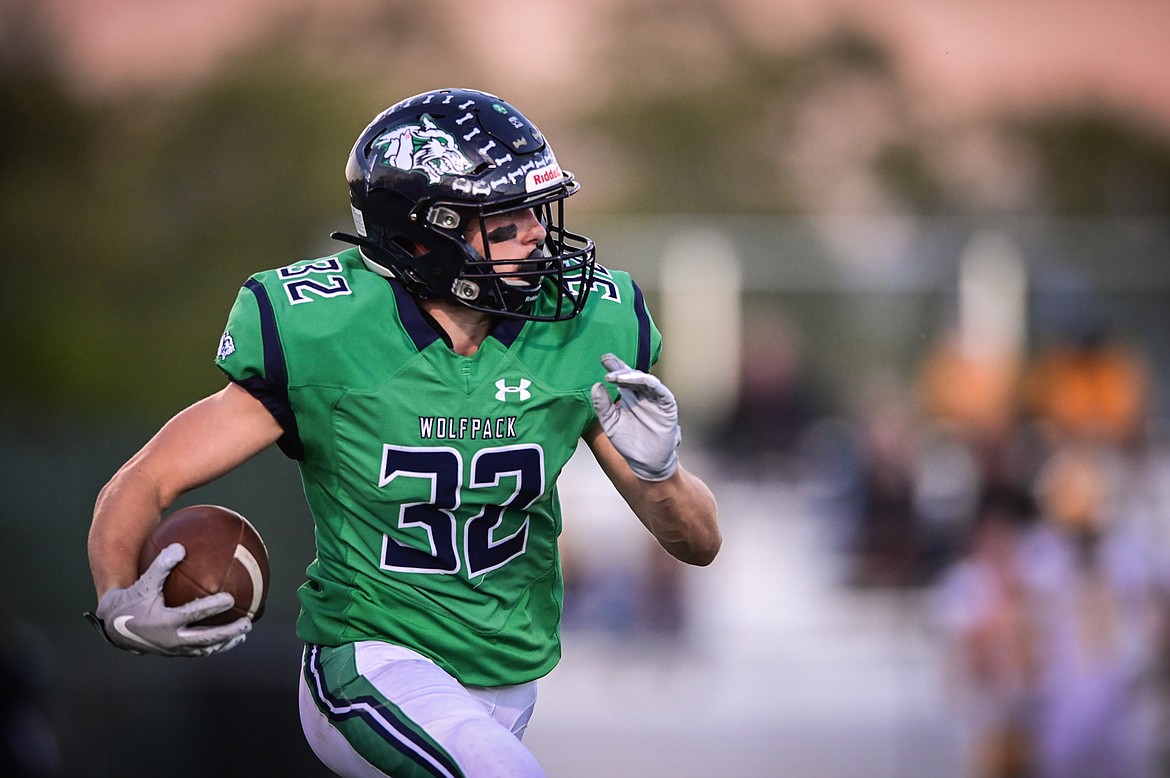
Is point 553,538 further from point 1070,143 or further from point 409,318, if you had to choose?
point 1070,143

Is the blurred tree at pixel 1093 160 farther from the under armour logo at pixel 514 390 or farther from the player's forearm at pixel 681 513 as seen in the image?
the under armour logo at pixel 514 390

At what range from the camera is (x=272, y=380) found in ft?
10.2

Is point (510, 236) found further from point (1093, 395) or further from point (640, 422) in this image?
point (1093, 395)

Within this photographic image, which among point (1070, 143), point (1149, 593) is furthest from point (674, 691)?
A: point (1070, 143)

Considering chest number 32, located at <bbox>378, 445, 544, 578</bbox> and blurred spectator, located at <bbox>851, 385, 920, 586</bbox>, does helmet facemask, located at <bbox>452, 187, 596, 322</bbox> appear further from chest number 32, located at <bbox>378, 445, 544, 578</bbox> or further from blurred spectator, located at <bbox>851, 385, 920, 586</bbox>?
blurred spectator, located at <bbox>851, 385, 920, 586</bbox>

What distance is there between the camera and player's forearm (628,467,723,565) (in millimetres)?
3283

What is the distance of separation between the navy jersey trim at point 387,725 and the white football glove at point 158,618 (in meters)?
0.23

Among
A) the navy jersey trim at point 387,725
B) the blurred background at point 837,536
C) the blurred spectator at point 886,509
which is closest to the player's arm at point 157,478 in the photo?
the navy jersey trim at point 387,725

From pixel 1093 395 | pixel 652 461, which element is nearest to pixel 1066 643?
pixel 1093 395

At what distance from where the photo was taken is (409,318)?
3.25 m

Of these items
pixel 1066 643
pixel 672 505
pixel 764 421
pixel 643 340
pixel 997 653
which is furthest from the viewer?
pixel 764 421

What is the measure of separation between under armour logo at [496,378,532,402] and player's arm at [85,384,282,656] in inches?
19.8

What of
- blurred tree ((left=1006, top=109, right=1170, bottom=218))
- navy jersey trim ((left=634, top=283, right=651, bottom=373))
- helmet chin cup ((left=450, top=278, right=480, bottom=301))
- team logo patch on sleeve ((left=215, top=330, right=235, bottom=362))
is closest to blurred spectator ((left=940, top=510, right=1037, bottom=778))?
navy jersey trim ((left=634, top=283, right=651, bottom=373))

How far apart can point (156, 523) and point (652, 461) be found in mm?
1045
